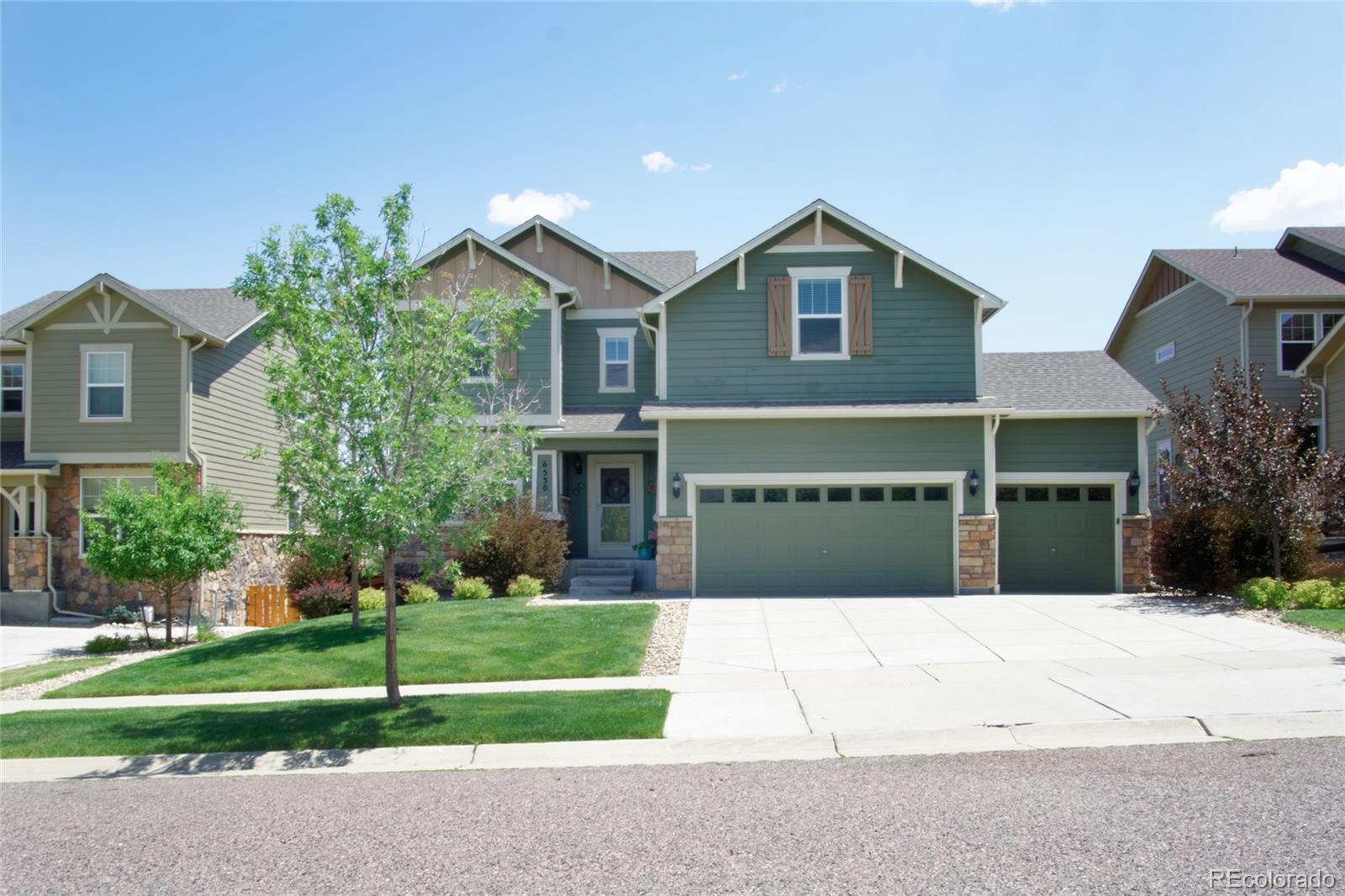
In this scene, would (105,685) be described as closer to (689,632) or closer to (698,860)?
(689,632)

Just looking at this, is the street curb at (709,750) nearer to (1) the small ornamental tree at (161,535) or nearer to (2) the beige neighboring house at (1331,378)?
(1) the small ornamental tree at (161,535)

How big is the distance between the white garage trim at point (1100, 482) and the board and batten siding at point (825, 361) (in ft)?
6.22

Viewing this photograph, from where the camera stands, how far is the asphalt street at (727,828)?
5.54 meters

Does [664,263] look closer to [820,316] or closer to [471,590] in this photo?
[820,316]

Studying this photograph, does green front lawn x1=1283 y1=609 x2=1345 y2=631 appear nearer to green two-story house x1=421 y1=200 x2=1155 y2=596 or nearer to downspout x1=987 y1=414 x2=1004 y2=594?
green two-story house x1=421 y1=200 x2=1155 y2=596

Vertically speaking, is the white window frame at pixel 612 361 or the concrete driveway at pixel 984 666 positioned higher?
the white window frame at pixel 612 361

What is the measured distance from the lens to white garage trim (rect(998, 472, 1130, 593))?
762 inches

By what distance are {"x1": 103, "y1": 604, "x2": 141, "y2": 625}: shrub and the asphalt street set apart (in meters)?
11.0

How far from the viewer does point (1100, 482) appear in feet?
63.9

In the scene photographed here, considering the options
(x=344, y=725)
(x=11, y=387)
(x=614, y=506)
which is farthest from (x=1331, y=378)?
(x=11, y=387)

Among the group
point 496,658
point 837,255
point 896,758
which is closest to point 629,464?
point 837,255

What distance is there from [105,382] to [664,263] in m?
13.5

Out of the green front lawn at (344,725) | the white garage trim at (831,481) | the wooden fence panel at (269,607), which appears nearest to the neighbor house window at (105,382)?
the wooden fence panel at (269,607)

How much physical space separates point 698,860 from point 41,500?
19.9m
